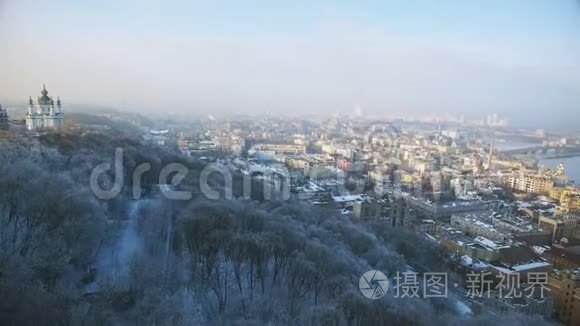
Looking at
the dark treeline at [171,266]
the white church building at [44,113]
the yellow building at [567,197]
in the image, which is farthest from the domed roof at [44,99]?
the yellow building at [567,197]

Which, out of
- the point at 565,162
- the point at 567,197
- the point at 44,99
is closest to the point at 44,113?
the point at 44,99

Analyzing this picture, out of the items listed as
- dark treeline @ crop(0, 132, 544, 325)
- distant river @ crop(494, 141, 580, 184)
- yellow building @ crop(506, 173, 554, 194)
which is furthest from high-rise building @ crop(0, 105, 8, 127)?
distant river @ crop(494, 141, 580, 184)

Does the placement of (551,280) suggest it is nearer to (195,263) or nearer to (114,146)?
(195,263)

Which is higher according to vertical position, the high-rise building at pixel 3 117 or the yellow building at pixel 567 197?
the high-rise building at pixel 3 117

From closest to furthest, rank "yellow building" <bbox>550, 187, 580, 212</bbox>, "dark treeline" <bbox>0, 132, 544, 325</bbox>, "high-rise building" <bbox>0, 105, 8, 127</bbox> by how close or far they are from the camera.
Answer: "dark treeline" <bbox>0, 132, 544, 325</bbox>, "high-rise building" <bbox>0, 105, 8, 127</bbox>, "yellow building" <bbox>550, 187, 580, 212</bbox>

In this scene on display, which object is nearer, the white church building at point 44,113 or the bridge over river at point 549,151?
the white church building at point 44,113

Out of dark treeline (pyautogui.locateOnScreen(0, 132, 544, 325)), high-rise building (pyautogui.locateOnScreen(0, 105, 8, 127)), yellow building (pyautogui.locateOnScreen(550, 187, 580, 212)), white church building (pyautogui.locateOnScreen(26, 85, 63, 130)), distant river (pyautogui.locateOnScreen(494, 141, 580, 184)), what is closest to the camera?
dark treeline (pyautogui.locateOnScreen(0, 132, 544, 325))

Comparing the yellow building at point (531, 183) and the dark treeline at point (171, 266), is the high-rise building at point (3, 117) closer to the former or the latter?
the dark treeline at point (171, 266)

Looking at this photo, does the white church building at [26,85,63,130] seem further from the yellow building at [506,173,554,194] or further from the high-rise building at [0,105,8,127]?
the yellow building at [506,173,554,194]
